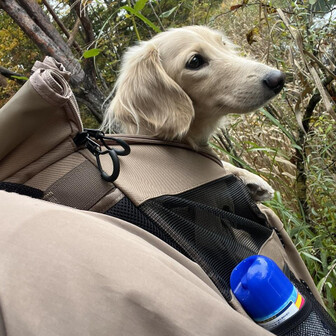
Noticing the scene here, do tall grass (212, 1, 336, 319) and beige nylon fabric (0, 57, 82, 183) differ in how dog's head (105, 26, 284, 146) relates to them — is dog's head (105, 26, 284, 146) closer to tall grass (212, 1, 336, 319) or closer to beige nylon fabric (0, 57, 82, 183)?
tall grass (212, 1, 336, 319)

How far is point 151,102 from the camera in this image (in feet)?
5.53

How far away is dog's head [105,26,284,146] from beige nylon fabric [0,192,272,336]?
3.01ft

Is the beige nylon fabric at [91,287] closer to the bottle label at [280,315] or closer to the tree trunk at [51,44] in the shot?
the bottle label at [280,315]

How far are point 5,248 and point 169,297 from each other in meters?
0.31

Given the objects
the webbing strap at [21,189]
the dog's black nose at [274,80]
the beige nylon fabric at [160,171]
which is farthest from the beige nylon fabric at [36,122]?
the dog's black nose at [274,80]

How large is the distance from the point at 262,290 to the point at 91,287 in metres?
0.50

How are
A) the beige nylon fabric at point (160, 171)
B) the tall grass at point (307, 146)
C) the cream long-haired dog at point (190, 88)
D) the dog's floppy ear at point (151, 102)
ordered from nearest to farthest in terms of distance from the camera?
1. the beige nylon fabric at point (160, 171)
2. the dog's floppy ear at point (151, 102)
3. the cream long-haired dog at point (190, 88)
4. the tall grass at point (307, 146)

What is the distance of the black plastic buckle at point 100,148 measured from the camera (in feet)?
3.21

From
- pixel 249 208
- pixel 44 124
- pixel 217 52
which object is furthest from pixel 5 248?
pixel 217 52

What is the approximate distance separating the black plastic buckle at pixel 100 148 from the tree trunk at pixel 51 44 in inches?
94.5

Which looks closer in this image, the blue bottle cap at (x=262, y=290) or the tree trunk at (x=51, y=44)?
the blue bottle cap at (x=262, y=290)

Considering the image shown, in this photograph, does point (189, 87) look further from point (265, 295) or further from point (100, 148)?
point (265, 295)

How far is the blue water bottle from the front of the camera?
36.9 inches

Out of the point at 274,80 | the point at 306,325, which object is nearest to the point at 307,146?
the point at 274,80
